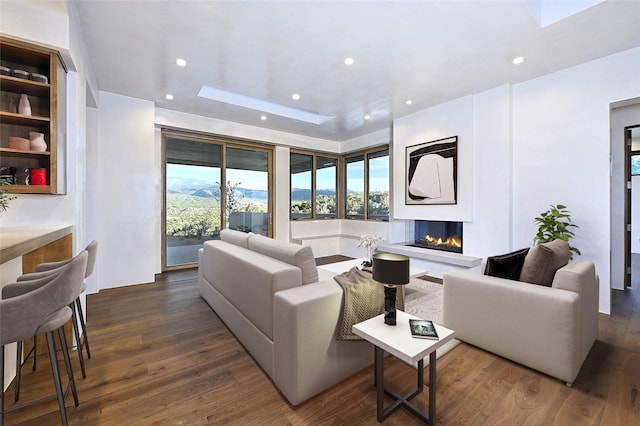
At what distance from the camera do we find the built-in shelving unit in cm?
215

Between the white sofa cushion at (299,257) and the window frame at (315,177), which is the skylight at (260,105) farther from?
the white sofa cushion at (299,257)

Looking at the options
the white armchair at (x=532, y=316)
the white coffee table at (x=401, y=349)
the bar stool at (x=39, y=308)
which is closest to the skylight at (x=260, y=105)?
the bar stool at (x=39, y=308)

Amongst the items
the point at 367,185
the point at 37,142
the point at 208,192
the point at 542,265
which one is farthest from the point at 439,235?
the point at 37,142

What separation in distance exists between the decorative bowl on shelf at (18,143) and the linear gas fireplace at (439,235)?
5.28 metres

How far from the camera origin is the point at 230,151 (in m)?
5.58

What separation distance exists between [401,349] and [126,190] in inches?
174

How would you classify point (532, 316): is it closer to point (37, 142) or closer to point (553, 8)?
point (553, 8)

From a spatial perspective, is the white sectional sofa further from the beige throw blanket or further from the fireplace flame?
the fireplace flame

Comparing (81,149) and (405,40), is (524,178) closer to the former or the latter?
(405,40)

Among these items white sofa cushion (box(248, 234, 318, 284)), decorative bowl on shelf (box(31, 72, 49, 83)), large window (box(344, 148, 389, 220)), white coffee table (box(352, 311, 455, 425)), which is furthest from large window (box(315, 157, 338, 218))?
white coffee table (box(352, 311, 455, 425))

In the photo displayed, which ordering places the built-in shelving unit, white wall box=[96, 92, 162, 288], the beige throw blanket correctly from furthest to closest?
white wall box=[96, 92, 162, 288]
the built-in shelving unit
the beige throw blanket

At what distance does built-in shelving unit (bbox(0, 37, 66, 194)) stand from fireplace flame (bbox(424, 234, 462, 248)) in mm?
5198

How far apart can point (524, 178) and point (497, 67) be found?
1.51 meters

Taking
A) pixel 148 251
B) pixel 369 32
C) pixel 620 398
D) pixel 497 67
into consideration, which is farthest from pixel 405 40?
pixel 148 251
